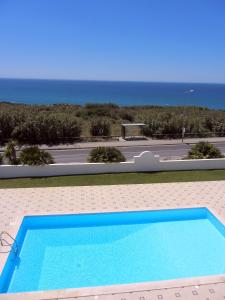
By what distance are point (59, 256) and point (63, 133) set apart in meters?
23.8

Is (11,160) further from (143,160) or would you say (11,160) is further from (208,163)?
(208,163)

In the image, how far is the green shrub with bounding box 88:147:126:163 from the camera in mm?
19875

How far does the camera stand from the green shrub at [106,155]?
65.2ft

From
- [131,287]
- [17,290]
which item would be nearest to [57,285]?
[17,290]

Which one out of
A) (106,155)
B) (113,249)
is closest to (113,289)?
(113,249)

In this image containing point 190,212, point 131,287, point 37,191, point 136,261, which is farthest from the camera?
point 37,191

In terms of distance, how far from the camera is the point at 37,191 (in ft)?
54.6

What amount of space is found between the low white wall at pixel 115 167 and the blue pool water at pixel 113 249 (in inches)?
231

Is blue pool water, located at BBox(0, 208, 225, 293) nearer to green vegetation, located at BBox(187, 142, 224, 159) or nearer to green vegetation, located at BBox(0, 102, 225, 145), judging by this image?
green vegetation, located at BBox(187, 142, 224, 159)

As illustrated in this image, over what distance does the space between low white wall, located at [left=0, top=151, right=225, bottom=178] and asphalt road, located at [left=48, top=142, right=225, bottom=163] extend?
199 inches

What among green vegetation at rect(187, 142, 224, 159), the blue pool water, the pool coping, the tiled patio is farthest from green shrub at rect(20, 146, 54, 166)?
green vegetation at rect(187, 142, 224, 159)

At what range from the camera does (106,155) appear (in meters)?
20.0

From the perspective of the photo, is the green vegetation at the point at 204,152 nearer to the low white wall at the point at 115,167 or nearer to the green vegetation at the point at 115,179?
the low white wall at the point at 115,167

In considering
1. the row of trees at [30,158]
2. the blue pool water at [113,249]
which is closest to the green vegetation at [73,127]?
the row of trees at [30,158]
